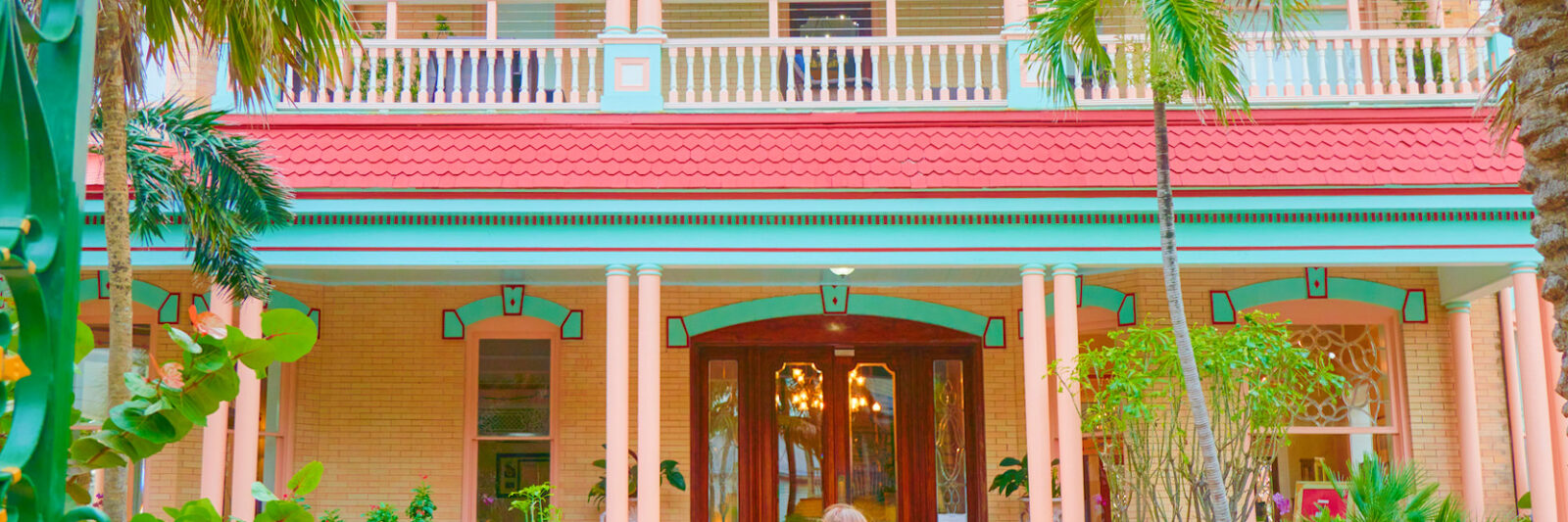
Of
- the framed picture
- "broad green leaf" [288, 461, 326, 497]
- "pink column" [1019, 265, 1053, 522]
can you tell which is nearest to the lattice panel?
the framed picture

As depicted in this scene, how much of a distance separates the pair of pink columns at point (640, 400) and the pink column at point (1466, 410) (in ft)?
Answer: 23.9

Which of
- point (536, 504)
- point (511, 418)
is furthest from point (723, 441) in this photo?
point (511, 418)

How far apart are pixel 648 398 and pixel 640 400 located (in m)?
0.09

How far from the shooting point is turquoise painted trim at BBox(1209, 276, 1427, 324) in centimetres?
1232

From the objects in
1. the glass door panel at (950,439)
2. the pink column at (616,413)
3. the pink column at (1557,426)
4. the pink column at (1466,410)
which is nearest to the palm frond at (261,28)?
the pink column at (616,413)

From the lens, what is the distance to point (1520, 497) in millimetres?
11992

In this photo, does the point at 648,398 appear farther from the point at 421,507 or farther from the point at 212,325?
the point at 212,325

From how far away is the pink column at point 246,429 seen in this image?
974 cm

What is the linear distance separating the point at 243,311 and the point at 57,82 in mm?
8564

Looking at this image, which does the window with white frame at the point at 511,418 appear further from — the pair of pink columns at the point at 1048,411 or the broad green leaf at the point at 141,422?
the broad green leaf at the point at 141,422

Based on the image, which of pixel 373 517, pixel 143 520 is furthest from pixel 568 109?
pixel 143 520

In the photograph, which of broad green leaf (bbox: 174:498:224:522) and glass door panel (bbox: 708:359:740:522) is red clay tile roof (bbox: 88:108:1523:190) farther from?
broad green leaf (bbox: 174:498:224:522)

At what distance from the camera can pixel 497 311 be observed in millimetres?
12922

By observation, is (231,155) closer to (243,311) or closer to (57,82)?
(243,311)
